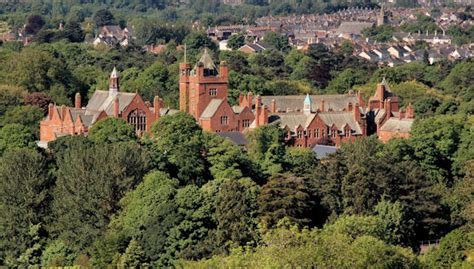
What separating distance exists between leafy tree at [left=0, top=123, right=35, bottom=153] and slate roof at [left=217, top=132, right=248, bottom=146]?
9.98m

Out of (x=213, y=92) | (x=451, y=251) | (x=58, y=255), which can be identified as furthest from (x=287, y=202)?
(x=213, y=92)

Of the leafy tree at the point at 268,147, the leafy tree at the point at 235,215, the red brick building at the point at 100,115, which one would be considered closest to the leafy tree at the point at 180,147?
the leafy tree at the point at 268,147

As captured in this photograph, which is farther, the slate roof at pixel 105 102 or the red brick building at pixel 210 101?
the red brick building at pixel 210 101

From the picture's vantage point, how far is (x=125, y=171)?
171 ft

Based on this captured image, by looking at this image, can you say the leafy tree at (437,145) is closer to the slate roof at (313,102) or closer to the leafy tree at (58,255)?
the slate roof at (313,102)

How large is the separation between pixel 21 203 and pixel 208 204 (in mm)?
7332

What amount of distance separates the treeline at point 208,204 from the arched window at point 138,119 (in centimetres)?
783

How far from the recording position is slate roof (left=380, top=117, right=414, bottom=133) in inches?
2729

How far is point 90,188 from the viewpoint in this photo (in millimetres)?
50656

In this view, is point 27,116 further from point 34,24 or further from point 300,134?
point 34,24

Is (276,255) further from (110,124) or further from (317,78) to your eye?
(317,78)

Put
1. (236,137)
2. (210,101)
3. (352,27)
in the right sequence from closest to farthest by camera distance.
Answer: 1. (236,137)
2. (210,101)
3. (352,27)

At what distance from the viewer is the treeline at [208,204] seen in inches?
1780

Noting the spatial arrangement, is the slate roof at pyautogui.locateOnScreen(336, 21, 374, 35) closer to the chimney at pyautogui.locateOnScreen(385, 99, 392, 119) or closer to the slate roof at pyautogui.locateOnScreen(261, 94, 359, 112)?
the slate roof at pyautogui.locateOnScreen(261, 94, 359, 112)
